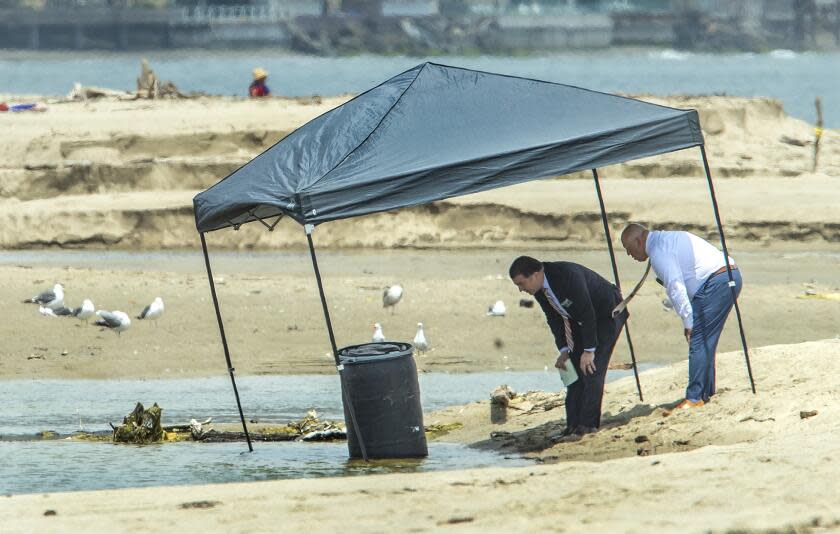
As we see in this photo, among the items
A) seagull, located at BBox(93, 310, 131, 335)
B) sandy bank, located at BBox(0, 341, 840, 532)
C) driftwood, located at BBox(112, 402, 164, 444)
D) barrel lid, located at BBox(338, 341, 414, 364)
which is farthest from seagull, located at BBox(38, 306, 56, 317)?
sandy bank, located at BBox(0, 341, 840, 532)

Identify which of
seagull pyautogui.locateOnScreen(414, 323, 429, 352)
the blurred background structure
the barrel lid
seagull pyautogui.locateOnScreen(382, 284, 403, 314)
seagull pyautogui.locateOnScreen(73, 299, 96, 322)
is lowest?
seagull pyautogui.locateOnScreen(414, 323, 429, 352)

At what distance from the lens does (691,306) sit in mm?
11195

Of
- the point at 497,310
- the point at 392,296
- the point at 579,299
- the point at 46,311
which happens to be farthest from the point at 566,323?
the point at 46,311

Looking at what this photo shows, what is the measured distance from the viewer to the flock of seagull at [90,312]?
1725cm

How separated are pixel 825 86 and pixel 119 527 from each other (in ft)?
309

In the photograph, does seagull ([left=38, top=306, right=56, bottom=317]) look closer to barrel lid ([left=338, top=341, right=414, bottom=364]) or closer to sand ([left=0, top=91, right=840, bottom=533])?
sand ([left=0, top=91, right=840, bottom=533])

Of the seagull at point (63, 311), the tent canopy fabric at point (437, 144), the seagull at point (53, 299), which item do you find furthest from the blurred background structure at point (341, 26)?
the tent canopy fabric at point (437, 144)

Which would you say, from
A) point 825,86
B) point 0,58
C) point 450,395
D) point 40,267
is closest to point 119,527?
point 450,395

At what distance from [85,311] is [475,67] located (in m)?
101

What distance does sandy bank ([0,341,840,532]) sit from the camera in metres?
8.01

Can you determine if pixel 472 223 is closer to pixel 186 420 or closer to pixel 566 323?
pixel 186 420

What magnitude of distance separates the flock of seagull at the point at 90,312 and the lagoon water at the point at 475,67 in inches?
2199

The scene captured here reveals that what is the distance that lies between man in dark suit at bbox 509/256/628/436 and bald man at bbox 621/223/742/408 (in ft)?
1.38

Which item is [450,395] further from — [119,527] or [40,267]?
[40,267]
